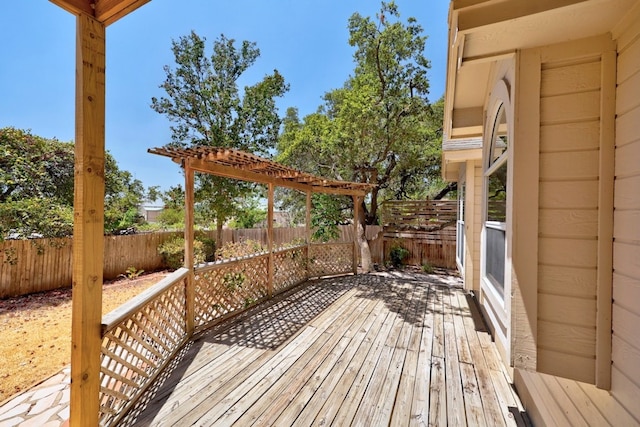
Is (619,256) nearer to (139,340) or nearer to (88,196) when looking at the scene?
(88,196)

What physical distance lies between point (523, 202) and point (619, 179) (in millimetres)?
417

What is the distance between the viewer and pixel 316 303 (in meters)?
4.85

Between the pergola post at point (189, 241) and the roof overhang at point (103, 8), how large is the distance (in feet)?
6.14

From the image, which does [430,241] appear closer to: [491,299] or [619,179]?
[491,299]

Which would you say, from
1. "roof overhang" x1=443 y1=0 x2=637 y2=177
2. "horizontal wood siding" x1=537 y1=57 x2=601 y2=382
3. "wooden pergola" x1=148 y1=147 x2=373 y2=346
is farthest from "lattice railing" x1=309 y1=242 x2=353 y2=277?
"roof overhang" x1=443 y1=0 x2=637 y2=177

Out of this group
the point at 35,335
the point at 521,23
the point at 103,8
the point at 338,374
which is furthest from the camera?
the point at 35,335

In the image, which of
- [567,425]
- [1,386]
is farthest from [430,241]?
[1,386]

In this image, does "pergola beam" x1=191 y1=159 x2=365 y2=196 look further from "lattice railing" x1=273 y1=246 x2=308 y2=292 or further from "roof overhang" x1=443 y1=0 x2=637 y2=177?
"roof overhang" x1=443 y1=0 x2=637 y2=177

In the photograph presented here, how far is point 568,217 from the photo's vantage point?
1.54m

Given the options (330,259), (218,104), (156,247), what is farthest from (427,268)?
(218,104)

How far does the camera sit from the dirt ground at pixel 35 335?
127 inches

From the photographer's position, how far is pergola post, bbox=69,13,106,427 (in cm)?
159

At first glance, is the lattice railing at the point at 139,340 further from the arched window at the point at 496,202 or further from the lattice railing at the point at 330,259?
the lattice railing at the point at 330,259

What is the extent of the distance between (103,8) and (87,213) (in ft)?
4.29
